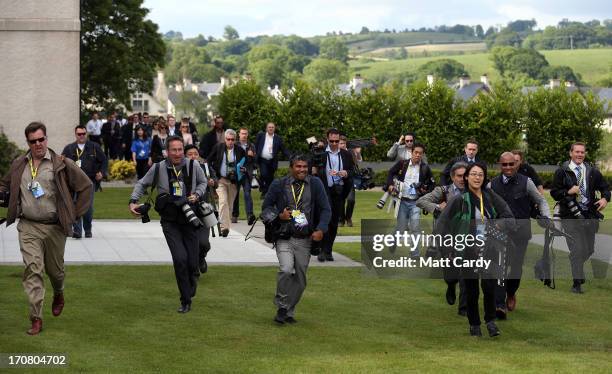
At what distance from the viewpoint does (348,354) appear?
11.5 m

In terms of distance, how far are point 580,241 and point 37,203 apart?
699cm

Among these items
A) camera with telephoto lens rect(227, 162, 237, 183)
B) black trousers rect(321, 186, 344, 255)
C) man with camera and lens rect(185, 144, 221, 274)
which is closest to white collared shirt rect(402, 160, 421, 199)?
→ black trousers rect(321, 186, 344, 255)

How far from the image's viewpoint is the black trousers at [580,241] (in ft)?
51.8

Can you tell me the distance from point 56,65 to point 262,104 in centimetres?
689

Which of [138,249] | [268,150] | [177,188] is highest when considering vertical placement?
[177,188]

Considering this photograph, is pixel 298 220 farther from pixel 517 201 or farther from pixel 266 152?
pixel 266 152

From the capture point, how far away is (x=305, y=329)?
12.8m

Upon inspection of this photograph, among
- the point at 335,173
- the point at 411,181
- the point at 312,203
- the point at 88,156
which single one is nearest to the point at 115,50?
the point at 88,156

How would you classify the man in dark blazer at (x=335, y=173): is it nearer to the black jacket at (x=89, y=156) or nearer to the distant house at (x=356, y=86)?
the black jacket at (x=89, y=156)

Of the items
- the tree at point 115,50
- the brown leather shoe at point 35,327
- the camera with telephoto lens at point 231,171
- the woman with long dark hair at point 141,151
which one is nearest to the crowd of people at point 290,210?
the brown leather shoe at point 35,327

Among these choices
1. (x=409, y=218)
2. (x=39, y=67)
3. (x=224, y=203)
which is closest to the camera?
(x=409, y=218)

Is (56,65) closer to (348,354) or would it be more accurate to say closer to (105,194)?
(105,194)

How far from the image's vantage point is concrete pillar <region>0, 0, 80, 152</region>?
118ft

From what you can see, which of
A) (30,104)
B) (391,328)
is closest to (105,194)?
(30,104)
